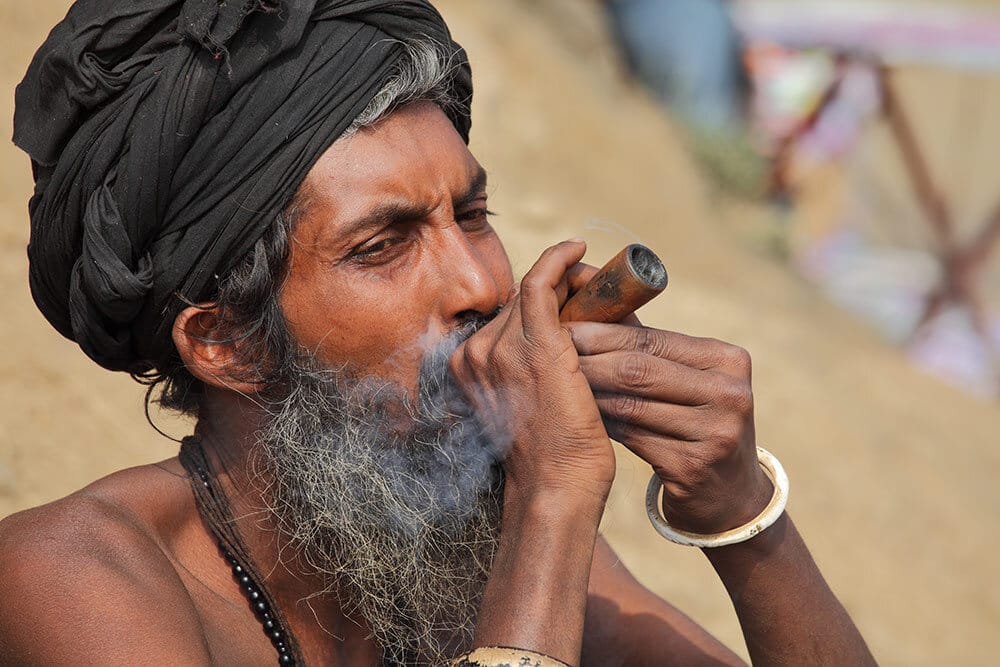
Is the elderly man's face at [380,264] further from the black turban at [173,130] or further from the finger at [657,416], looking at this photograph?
the finger at [657,416]

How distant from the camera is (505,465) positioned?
2.17 meters

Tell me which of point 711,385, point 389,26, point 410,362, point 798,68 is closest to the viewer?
point 711,385

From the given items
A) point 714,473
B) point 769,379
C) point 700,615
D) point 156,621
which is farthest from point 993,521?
point 156,621

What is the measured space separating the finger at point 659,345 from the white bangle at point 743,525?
0.29 m

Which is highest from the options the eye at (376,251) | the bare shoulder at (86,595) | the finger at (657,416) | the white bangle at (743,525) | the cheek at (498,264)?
the eye at (376,251)

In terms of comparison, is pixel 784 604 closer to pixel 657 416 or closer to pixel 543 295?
pixel 657 416

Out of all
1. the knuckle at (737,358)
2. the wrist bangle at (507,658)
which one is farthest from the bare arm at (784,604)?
the wrist bangle at (507,658)

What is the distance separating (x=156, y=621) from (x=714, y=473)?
1.13 m

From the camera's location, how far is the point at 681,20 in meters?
14.1

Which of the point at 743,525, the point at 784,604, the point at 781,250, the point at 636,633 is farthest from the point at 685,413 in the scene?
the point at 781,250

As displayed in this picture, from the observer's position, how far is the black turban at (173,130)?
2.35 meters

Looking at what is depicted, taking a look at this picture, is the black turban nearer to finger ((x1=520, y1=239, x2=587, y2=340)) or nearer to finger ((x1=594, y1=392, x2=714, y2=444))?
finger ((x1=520, y1=239, x2=587, y2=340))

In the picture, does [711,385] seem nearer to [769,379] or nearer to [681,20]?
[769,379]

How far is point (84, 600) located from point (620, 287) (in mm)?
1187
